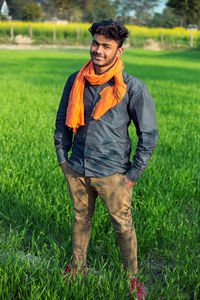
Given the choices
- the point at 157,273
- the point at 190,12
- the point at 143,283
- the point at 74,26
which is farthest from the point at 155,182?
the point at 190,12

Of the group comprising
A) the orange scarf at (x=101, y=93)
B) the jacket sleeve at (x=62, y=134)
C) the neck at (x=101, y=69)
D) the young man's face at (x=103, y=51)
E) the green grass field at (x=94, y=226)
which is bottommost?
the green grass field at (x=94, y=226)

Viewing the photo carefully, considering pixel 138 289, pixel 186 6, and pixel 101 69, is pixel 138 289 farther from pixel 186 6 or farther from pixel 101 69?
pixel 186 6

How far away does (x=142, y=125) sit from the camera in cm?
208

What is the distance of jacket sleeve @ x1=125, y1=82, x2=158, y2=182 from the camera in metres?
2.05

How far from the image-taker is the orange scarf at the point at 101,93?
6.60 feet

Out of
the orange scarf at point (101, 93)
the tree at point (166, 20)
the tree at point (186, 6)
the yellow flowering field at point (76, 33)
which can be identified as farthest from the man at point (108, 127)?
the tree at point (166, 20)

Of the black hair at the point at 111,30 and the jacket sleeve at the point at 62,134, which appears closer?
the black hair at the point at 111,30

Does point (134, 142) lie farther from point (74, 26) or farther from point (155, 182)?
point (74, 26)

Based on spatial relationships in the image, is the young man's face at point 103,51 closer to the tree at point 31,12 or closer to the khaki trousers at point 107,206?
the khaki trousers at point 107,206

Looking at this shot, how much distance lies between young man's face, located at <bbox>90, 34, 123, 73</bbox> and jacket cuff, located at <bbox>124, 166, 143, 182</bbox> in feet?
2.01

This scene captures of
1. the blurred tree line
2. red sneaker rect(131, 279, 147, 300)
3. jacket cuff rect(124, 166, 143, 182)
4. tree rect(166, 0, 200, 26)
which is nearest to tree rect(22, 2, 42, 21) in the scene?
the blurred tree line

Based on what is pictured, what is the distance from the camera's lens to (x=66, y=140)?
2391 millimetres

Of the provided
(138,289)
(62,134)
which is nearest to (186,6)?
(62,134)

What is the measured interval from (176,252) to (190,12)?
6054cm
